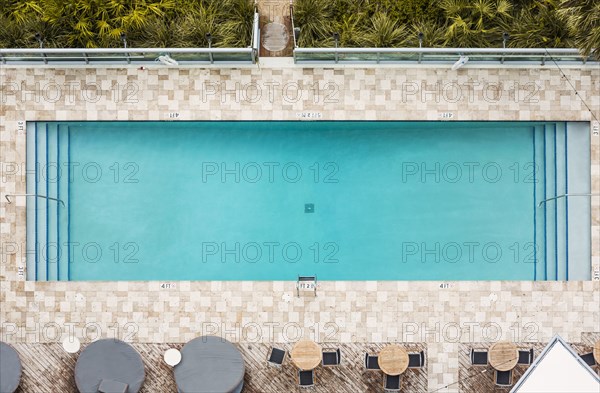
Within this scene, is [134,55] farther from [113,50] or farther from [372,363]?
[372,363]

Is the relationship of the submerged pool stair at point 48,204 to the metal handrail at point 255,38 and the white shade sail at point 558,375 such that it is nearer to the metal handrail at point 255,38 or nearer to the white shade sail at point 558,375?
the metal handrail at point 255,38

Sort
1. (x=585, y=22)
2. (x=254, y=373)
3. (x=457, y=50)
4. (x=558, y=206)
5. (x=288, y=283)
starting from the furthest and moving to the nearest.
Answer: (x=558, y=206) < (x=288, y=283) < (x=254, y=373) < (x=457, y=50) < (x=585, y=22)

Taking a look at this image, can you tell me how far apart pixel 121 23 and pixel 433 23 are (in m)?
7.74

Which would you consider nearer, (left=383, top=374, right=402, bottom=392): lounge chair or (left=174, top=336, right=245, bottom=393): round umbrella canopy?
(left=174, top=336, right=245, bottom=393): round umbrella canopy

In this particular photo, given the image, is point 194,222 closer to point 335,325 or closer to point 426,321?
point 335,325

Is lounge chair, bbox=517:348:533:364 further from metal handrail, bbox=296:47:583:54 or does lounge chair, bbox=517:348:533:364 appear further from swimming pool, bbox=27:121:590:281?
metal handrail, bbox=296:47:583:54

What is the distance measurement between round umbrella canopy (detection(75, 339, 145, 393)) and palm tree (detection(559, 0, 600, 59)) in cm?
1254

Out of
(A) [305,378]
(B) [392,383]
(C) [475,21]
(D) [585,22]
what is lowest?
(B) [392,383]

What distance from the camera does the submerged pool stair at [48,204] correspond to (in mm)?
13531

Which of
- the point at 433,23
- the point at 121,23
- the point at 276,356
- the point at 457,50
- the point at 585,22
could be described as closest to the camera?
the point at 585,22

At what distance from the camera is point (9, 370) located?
502 inches

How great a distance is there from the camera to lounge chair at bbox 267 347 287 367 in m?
13.2

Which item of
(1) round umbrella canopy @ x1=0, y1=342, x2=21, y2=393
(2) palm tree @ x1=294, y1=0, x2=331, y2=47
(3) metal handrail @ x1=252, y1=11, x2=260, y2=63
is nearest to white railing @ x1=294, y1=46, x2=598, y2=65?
(2) palm tree @ x1=294, y1=0, x2=331, y2=47

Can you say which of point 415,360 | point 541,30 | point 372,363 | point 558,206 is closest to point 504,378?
point 415,360
